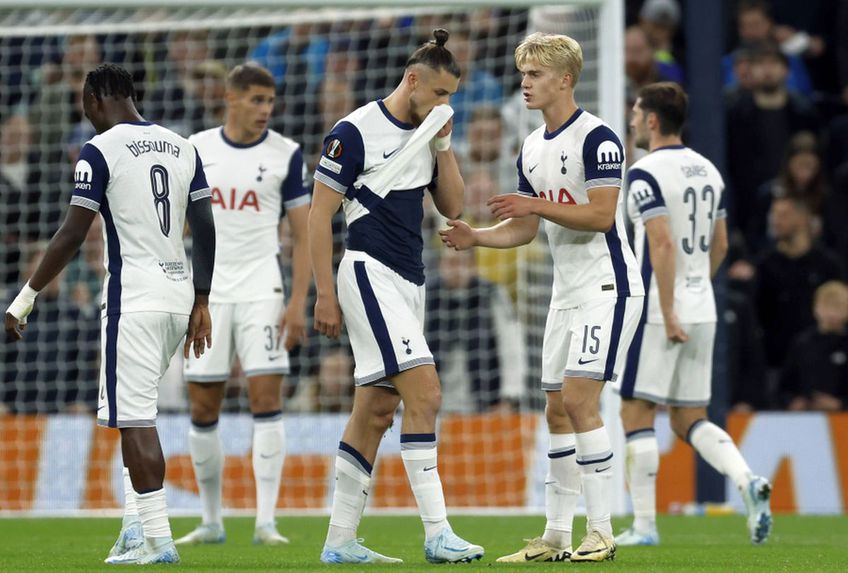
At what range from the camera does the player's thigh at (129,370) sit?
6.41 m

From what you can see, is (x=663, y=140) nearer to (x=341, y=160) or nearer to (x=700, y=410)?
(x=700, y=410)

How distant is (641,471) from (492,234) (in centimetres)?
211

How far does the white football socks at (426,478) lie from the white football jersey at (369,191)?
2.38 feet

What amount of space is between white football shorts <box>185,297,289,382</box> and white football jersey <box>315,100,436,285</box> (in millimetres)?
2180

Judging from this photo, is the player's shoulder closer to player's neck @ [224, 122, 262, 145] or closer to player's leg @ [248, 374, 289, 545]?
player's neck @ [224, 122, 262, 145]

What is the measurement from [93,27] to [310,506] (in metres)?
4.50

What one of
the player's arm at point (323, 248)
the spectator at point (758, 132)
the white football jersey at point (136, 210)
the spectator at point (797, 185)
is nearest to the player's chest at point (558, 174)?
the player's arm at point (323, 248)

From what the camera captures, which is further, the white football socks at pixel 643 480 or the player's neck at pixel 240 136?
the player's neck at pixel 240 136

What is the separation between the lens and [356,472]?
21.6ft

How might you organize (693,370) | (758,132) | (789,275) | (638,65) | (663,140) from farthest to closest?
1. (758,132)
2. (638,65)
3. (789,275)
4. (693,370)
5. (663,140)

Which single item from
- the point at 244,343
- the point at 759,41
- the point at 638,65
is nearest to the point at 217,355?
the point at 244,343

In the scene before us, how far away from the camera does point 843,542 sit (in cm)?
829

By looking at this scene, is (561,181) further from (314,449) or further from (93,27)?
(93,27)

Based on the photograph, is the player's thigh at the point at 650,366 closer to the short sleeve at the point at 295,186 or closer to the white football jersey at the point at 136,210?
the short sleeve at the point at 295,186
